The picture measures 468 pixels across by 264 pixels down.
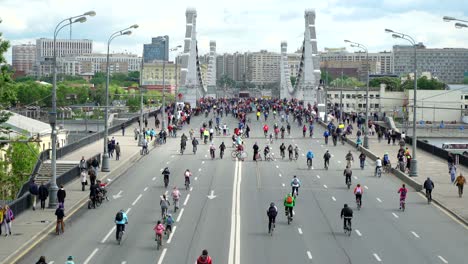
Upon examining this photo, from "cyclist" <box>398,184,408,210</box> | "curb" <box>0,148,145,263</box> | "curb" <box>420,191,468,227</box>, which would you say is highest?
"cyclist" <box>398,184,408,210</box>

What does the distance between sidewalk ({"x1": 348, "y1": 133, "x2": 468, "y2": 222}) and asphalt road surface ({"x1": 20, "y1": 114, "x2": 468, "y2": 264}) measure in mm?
916

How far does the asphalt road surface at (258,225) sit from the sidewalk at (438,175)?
0.92 metres

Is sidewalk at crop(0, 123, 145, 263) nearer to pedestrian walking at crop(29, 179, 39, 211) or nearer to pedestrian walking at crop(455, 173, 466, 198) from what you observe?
pedestrian walking at crop(29, 179, 39, 211)

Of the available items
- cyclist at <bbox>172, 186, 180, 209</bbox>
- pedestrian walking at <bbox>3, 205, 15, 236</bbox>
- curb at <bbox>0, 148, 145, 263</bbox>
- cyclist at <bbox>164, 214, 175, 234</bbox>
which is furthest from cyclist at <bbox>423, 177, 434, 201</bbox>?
pedestrian walking at <bbox>3, 205, 15, 236</bbox>

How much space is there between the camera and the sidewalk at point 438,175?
1529 inches

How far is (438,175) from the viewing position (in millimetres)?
50531

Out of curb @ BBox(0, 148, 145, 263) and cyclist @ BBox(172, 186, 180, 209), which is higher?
cyclist @ BBox(172, 186, 180, 209)

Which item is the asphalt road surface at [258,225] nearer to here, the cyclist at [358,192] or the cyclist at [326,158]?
the cyclist at [358,192]

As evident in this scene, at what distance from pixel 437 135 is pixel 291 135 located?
5254 centimetres

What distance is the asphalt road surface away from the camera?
91.2ft

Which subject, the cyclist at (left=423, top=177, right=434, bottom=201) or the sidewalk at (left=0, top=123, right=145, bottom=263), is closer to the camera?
the sidewalk at (left=0, top=123, right=145, bottom=263)

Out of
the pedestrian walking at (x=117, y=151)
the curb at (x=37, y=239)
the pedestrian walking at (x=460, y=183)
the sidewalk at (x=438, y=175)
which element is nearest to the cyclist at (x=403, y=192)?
the sidewalk at (x=438, y=175)

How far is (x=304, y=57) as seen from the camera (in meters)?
178

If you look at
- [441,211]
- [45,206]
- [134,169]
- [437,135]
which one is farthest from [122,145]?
[437,135]
